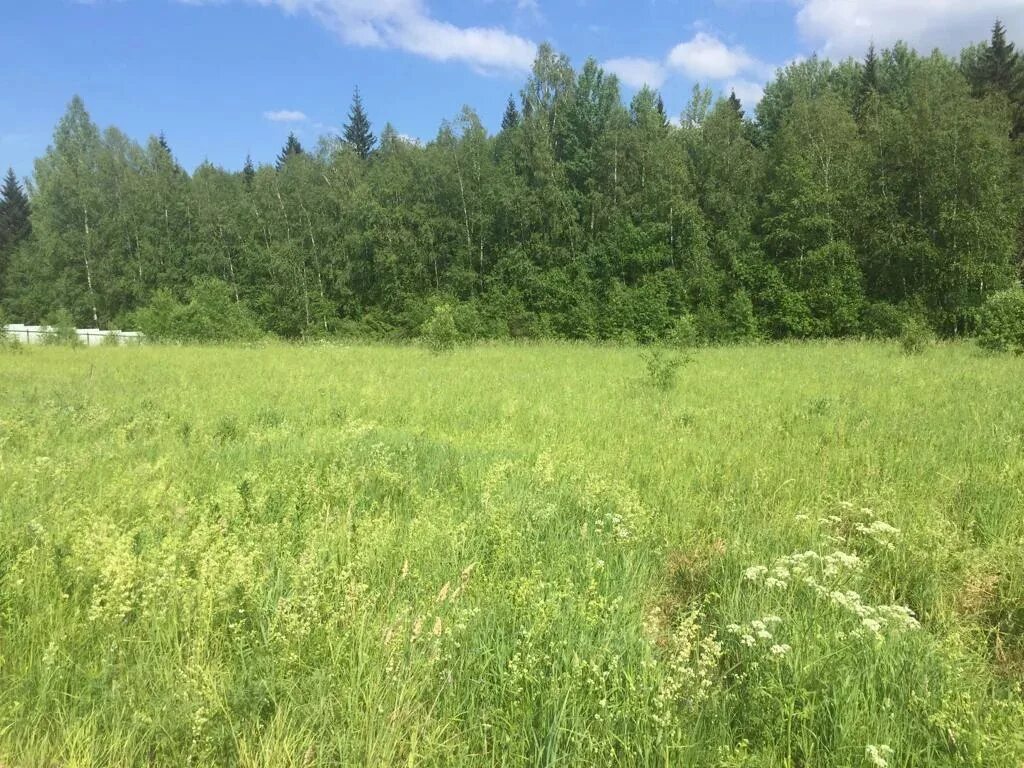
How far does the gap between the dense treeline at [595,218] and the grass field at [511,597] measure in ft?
98.8

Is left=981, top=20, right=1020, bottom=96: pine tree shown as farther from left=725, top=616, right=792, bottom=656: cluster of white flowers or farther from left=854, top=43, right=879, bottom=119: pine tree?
left=725, top=616, right=792, bottom=656: cluster of white flowers

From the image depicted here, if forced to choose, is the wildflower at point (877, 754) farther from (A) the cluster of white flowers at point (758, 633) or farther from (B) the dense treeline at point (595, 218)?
(B) the dense treeline at point (595, 218)

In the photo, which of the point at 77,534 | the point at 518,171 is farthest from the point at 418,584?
the point at 518,171

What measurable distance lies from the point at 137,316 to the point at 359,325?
14.1 m

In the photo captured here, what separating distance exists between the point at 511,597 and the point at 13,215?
95.5 metres

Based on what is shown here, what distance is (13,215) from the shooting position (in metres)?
73.2

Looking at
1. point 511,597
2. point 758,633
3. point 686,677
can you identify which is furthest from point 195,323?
point 758,633

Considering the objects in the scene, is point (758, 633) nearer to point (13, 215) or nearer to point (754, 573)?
point (754, 573)

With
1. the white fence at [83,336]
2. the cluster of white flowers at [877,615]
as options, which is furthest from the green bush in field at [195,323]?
the cluster of white flowers at [877,615]

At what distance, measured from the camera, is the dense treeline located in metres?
31.8

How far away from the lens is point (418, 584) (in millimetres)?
3570

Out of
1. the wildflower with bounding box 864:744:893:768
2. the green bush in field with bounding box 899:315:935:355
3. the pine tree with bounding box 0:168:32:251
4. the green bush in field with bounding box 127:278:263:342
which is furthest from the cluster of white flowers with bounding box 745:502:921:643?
the pine tree with bounding box 0:168:32:251

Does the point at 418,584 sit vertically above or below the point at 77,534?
below

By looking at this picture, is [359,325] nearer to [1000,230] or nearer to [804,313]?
[804,313]
